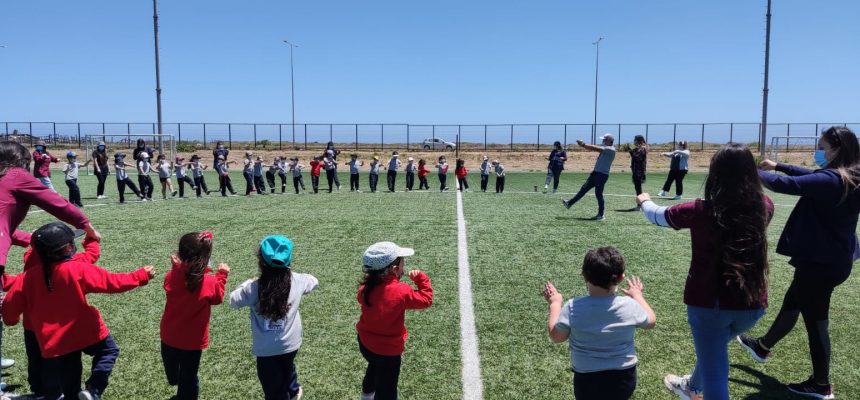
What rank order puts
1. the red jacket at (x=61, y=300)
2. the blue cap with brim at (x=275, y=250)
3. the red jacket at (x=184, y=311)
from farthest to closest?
the red jacket at (x=184, y=311), the red jacket at (x=61, y=300), the blue cap with brim at (x=275, y=250)

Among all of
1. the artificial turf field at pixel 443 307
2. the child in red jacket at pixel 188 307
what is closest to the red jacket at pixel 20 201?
the child in red jacket at pixel 188 307

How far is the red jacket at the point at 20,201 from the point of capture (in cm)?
378

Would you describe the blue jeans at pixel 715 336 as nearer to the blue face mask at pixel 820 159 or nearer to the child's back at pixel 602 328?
the child's back at pixel 602 328

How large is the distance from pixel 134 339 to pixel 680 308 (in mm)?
5256

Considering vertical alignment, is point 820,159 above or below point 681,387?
above

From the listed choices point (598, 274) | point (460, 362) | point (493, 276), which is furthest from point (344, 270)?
point (598, 274)

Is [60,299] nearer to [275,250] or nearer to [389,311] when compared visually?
[275,250]

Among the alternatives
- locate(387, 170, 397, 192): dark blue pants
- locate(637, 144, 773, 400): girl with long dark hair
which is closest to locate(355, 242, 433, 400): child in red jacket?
locate(637, 144, 773, 400): girl with long dark hair

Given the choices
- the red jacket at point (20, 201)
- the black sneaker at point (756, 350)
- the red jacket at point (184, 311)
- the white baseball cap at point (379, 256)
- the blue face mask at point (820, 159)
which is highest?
the blue face mask at point (820, 159)

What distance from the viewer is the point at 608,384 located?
10.2 ft

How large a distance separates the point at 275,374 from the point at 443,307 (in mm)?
2779

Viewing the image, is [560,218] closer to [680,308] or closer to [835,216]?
[680,308]

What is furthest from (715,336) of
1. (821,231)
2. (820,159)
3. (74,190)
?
(74,190)

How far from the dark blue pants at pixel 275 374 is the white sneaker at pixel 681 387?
8.27 ft
